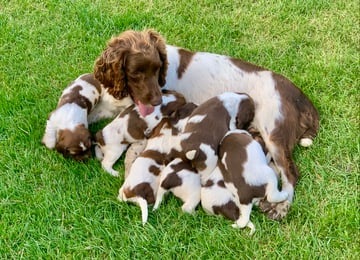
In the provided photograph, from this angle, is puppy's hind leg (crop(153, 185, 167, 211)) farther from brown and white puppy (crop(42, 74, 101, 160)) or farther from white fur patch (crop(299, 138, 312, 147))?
white fur patch (crop(299, 138, 312, 147))

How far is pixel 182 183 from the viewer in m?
4.03

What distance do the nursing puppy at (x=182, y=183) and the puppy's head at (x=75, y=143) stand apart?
2.50ft

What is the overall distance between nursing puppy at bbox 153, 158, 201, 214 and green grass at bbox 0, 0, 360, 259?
87 mm

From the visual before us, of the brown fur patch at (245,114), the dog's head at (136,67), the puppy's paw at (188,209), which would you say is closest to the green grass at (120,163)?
the puppy's paw at (188,209)

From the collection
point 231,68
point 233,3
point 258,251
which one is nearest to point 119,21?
point 233,3

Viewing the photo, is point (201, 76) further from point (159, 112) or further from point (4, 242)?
point (4, 242)

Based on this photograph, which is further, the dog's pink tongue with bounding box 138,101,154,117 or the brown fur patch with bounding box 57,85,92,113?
the brown fur patch with bounding box 57,85,92,113

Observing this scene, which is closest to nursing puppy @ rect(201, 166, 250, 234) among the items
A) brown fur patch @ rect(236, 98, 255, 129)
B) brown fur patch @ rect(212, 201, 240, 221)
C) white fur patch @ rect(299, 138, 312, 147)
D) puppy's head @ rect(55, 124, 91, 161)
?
brown fur patch @ rect(212, 201, 240, 221)

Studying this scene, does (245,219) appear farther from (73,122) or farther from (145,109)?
(73,122)

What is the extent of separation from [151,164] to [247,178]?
0.71 meters

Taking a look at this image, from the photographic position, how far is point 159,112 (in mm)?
4477

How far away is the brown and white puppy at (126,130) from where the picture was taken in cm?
446

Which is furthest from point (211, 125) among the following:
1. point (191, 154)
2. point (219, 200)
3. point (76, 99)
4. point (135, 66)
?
point (76, 99)

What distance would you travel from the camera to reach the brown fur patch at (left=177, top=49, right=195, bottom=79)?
491 centimetres
